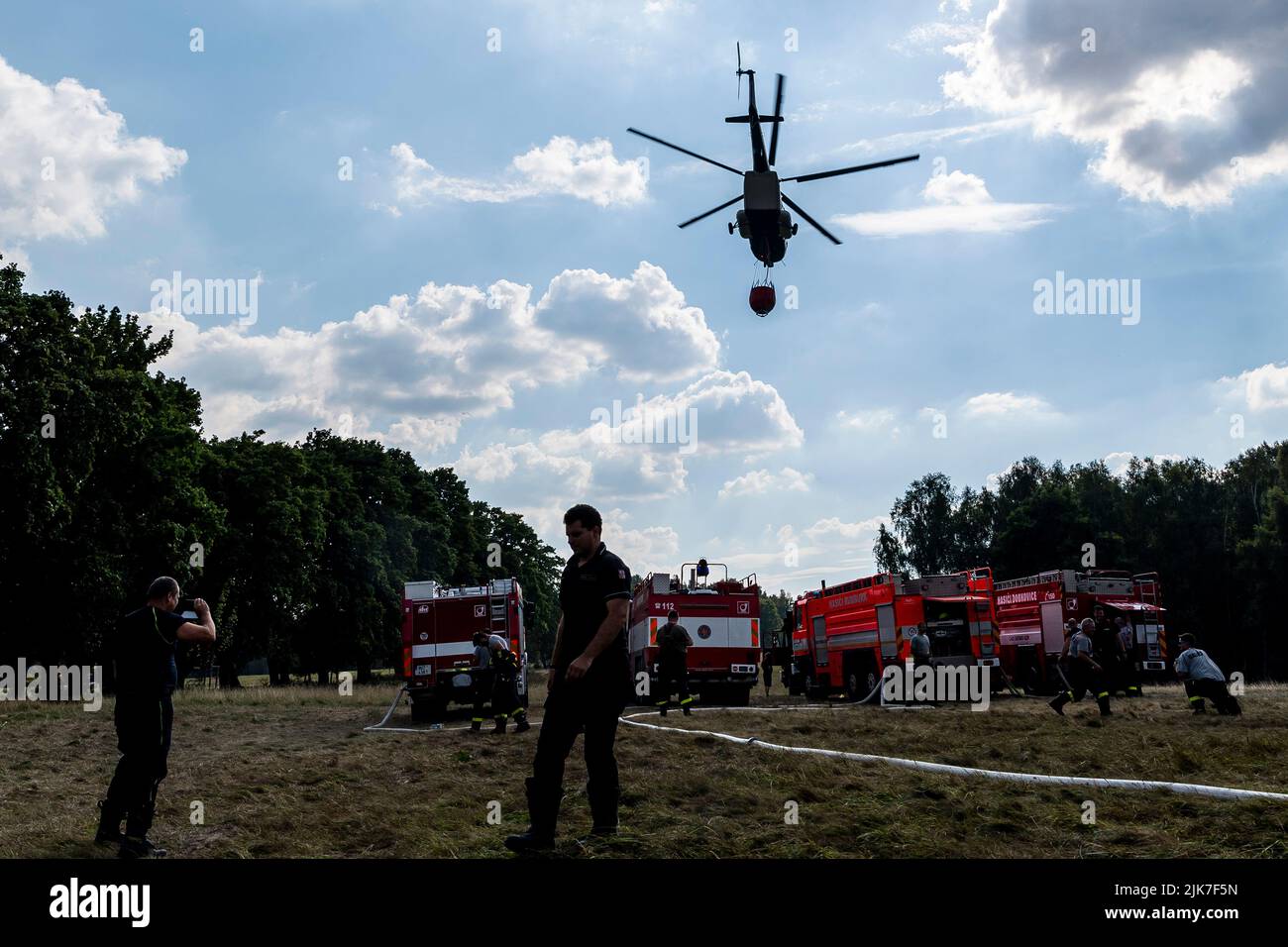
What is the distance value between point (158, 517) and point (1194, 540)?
57.9m

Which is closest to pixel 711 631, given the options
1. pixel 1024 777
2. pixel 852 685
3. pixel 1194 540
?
pixel 852 685

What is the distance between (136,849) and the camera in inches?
292

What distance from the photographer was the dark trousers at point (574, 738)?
6.66 m

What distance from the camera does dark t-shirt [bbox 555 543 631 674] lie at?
6.87 metres

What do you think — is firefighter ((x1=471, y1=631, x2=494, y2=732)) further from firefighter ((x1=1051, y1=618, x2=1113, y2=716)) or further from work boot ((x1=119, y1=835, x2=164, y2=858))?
work boot ((x1=119, y1=835, x2=164, y2=858))

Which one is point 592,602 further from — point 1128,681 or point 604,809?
A: point 1128,681

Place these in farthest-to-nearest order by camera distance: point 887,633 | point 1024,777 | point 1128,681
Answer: point 1128,681 → point 887,633 → point 1024,777

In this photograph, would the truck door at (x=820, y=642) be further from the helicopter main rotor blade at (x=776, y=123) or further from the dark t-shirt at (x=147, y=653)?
the dark t-shirt at (x=147, y=653)

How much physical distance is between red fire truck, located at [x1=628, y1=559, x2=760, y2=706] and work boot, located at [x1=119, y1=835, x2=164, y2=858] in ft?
63.9

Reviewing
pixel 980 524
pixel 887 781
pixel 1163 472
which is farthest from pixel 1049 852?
pixel 980 524
